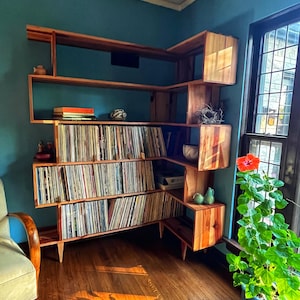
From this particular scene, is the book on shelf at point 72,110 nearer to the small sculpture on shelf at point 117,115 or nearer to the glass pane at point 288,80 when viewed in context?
the small sculpture on shelf at point 117,115

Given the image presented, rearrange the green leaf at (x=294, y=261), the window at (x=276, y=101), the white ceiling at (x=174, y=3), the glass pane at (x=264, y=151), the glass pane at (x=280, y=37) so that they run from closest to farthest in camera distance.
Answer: the green leaf at (x=294, y=261), the window at (x=276, y=101), the glass pane at (x=280, y=37), the glass pane at (x=264, y=151), the white ceiling at (x=174, y=3)

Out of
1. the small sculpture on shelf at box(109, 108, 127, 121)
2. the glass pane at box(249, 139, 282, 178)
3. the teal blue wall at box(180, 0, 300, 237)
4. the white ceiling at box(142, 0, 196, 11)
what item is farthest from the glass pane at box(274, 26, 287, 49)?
the small sculpture on shelf at box(109, 108, 127, 121)

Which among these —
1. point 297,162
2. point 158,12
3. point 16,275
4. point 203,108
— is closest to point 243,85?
point 203,108

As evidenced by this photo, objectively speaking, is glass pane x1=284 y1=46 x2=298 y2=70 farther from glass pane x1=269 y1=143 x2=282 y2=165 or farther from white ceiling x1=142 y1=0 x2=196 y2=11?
white ceiling x1=142 y1=0 x2=196 y2=11

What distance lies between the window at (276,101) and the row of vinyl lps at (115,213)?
98cm

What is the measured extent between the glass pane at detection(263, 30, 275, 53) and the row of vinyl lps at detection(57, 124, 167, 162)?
3.62 feet

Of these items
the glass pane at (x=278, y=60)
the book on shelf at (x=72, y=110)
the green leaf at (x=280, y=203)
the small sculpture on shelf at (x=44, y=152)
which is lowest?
the green leaf at (x=280, y=203)

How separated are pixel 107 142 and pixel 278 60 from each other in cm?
146

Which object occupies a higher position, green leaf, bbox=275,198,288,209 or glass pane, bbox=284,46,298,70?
glass pane, bbox=284,46,298,70

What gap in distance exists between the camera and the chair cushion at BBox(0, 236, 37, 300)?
125cm

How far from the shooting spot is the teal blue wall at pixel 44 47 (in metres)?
1.84

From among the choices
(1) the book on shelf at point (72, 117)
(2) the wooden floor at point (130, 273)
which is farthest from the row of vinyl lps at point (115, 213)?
(1) the book on shelf at point (72, 117)

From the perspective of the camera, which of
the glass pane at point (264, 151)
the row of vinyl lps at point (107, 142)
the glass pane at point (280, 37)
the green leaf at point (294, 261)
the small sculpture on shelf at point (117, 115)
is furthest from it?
the small sculpture on shelf at point (117, 115)

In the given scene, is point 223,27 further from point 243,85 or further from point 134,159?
point 134,159
